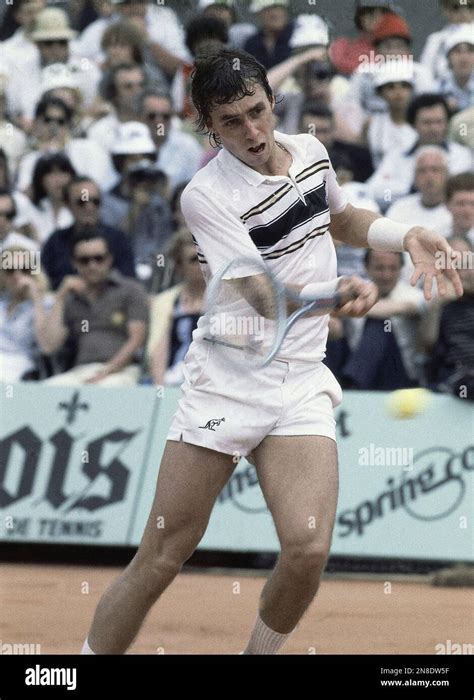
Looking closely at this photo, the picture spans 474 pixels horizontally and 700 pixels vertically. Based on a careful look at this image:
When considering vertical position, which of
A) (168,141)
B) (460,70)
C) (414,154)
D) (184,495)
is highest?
(460,70)

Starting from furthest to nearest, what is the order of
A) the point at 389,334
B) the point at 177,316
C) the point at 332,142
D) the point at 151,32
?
1. the point at 151,32
2. the point at 332,142
3. the point at 177,316
4. the point at 389,334

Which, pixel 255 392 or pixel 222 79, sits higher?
pixel 222 79

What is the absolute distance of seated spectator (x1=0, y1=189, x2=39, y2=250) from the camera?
8.77m

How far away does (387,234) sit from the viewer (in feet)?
14.3

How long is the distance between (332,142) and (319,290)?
4.74 metres

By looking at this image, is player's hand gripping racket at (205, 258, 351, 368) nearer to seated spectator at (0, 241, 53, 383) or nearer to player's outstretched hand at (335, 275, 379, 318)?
player's outstretched hand at (335, 275, 379, 318)

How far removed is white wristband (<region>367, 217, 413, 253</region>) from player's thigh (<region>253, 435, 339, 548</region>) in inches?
26.4

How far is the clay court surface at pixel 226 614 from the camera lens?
585cm

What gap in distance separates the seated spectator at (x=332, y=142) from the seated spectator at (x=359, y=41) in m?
0.54

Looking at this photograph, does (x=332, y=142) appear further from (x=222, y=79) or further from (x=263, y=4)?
(x=222, y=79)

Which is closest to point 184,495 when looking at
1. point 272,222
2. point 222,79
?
point 272,222

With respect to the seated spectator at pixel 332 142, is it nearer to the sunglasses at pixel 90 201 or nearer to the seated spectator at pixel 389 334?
the seated spectator at pixel 389 334

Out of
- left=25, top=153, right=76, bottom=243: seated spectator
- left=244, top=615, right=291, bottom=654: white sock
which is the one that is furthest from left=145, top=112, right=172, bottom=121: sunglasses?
left=244, top=615, right=291, bottom=654: white sock
